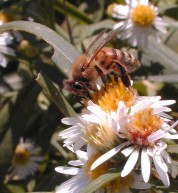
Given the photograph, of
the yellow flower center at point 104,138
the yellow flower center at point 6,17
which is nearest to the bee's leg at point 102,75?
the yellow flower center at point 104,138

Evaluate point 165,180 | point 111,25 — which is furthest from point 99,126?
point 111,25

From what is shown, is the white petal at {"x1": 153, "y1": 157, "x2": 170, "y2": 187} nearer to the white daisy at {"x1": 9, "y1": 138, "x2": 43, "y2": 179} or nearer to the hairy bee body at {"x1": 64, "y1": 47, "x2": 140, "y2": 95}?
the hairy bee body at {"x1": 64, "y1": 47, "x2": 140, "y2": 95}

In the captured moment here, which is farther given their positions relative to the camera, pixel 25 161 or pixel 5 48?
pixel 25 161

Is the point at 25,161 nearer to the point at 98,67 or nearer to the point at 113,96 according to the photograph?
the point at 98,67

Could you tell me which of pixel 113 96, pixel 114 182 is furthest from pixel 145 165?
pixel 113 96

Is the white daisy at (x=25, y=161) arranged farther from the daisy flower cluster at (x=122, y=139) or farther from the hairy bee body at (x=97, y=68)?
the daisy flower cluster at (x=122, y=139)
